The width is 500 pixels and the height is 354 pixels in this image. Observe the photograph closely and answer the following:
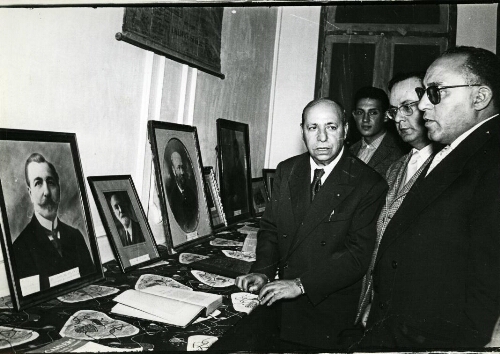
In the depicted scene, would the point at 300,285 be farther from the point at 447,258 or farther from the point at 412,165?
the point at 412,165

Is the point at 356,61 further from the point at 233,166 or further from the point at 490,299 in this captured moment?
the point at 490,299

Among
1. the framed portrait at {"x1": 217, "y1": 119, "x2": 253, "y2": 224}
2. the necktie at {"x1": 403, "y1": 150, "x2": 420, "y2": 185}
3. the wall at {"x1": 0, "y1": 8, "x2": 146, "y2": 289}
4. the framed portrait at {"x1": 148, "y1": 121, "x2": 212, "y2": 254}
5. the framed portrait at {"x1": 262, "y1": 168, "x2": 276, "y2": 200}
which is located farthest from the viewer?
the framed portrait at {"x1": 262, "y1": 168, "x2": 276, "y2": 200}

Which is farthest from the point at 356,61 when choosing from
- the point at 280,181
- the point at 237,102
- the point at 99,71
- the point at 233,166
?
the point at 99,71

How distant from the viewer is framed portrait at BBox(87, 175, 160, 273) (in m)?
1.72

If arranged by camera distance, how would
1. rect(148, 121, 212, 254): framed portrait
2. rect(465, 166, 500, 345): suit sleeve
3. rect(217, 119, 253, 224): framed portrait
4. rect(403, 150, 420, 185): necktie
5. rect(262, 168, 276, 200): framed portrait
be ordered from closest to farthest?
rect(465, 166, 500, 345): suit sleeve → rect(403, 150, 420, 185): necktie → rect(148, 121, 212, 254): framed portrait → rect(217, 119, 253, 224): framed portrait → rect(262, 168, 276, 200): framed portrait

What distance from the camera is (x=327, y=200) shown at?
177 centimetres

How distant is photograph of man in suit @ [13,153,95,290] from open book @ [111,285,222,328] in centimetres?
23

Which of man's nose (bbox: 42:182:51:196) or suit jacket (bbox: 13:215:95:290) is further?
man's nose (bbox: 42:182:51:196)

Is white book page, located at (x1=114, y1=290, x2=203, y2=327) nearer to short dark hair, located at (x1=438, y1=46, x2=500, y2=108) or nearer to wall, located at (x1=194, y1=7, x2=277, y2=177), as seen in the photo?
short dark hair, located at (x1=438, y1=46, x2=500, y2=108)

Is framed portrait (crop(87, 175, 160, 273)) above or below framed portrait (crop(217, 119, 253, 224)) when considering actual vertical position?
below

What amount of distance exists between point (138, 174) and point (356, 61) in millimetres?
2933

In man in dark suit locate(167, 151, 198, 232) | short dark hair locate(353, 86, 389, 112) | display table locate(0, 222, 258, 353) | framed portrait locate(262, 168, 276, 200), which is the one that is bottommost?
display table locate(0, 222, 258, 353)

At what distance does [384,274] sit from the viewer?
5.19 ft

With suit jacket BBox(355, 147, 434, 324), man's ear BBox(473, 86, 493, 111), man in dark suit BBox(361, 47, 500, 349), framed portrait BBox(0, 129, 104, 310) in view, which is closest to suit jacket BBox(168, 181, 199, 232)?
framed portrait BBox(0, 129, 104, 310)
